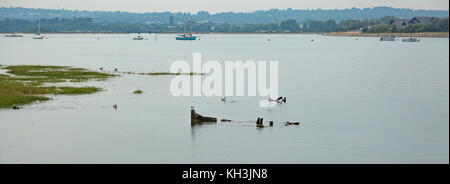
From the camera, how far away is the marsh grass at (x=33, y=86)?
52.7 metres

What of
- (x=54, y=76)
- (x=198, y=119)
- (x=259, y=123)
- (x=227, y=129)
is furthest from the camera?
(x=54, y=76)

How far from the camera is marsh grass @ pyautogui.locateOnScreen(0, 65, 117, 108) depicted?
52.7 meters

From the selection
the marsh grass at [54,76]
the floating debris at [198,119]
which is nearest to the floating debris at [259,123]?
the floating debris at [198,119]

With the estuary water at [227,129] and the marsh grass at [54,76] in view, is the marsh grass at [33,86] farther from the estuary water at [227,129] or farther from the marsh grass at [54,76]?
the estuary water at [227,129]

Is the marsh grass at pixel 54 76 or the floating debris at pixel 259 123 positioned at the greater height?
the marsh grass at pixel 54 76

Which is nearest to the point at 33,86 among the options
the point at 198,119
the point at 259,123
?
the point at 198,119

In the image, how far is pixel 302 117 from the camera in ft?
161

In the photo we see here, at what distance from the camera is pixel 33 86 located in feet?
196

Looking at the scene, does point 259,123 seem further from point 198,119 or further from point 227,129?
point 198,119
